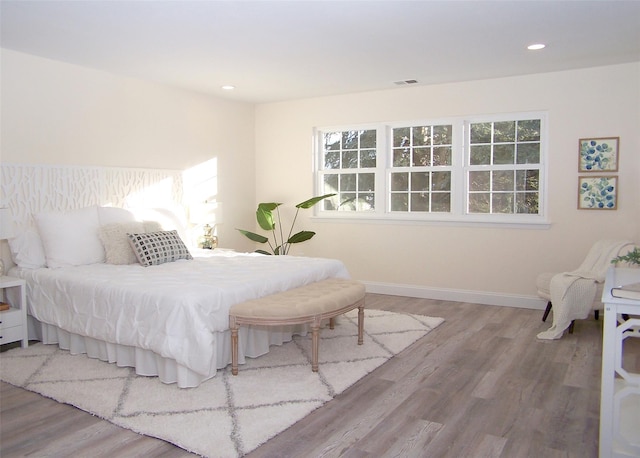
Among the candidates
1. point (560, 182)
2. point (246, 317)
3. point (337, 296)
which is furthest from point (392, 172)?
point (246, 317)

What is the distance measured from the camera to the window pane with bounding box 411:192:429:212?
6.01m

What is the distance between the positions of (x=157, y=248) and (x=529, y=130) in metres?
3.84

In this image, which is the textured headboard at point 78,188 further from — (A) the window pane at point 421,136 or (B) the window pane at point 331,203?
(A) the window pane at point 421,136

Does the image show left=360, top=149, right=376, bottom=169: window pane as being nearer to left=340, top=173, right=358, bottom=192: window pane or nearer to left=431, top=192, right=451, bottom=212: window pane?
left=340, top=173, right=358, bottom=192: window pane

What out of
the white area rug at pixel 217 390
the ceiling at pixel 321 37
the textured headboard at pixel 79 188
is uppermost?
the ceiling at pixel 321 37

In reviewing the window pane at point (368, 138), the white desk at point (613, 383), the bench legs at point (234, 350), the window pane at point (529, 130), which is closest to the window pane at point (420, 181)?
the window pane at point (368, 138)

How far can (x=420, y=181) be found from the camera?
6.04 meters

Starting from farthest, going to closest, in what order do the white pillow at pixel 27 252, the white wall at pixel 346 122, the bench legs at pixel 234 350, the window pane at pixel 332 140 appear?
the window pane at pixel 332 140
the white wall at pixel 346 122
the white pillow at pixel 27 252
the bench legs at pixel 234 350

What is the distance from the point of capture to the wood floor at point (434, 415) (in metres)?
2.50

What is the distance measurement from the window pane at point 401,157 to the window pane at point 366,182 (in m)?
0.32

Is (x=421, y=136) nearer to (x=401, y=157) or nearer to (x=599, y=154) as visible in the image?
(x=401, y=157)

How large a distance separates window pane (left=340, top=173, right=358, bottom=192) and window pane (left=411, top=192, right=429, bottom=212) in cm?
79

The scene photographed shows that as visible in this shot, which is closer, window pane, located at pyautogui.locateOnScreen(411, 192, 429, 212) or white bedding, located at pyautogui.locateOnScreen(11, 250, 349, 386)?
white bedding, located at pyautogui.locateOnScreen(11, 250, 349, 386)

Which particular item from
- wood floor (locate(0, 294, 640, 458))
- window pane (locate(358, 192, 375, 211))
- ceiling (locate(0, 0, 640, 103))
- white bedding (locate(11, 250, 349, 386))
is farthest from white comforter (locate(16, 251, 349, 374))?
window pane (locate(358, 192, 375, 211))
